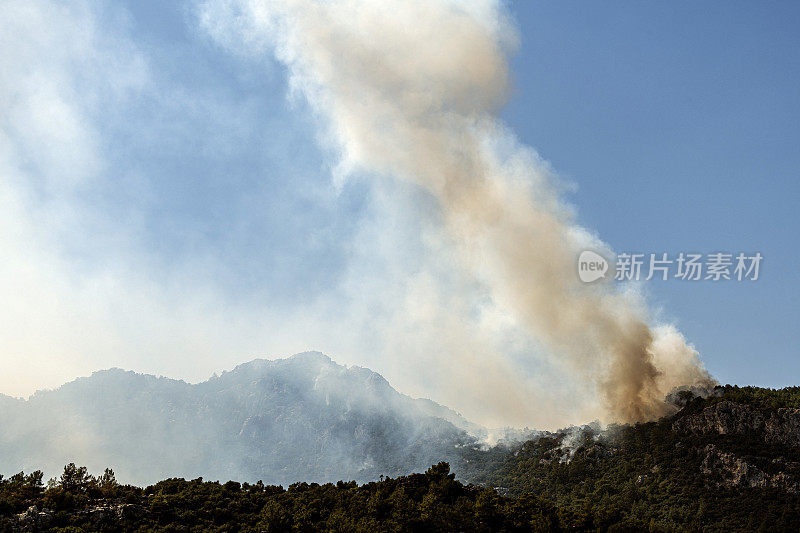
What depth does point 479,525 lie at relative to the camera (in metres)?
52.8

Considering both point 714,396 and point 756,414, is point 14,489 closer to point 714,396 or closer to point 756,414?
point 756,414

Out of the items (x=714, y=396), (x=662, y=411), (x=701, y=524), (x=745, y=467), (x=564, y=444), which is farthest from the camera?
(x=564, y=444)

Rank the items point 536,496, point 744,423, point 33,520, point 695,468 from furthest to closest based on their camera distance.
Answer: point 744,423 → point 695,468 → point 536,496 → point 33,520

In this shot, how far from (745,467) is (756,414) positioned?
1882 centimetres

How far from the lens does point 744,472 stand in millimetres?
100250

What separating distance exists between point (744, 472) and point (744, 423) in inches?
714

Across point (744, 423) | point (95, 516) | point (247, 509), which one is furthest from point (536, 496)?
point (95, 516)

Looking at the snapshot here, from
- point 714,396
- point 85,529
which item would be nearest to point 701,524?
point 714,396

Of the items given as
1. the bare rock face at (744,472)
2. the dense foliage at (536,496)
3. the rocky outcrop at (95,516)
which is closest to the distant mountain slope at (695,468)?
the bare rock face at (744,472)

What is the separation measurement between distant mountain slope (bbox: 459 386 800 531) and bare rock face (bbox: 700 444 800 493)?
0.19 metres

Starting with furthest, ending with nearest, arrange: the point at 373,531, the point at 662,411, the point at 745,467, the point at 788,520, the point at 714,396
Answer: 1. the point at 662,411
2. the point at 714,396
3. the point at 745,467
4. the point at 788,520
5. the point at 373,531

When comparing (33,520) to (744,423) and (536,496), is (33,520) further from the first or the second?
(744,423)

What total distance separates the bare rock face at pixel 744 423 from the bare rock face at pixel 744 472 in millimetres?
7941

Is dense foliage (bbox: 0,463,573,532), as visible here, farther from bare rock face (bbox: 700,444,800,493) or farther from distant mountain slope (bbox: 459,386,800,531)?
bare rock face (bbox: 700,444,800,493)
